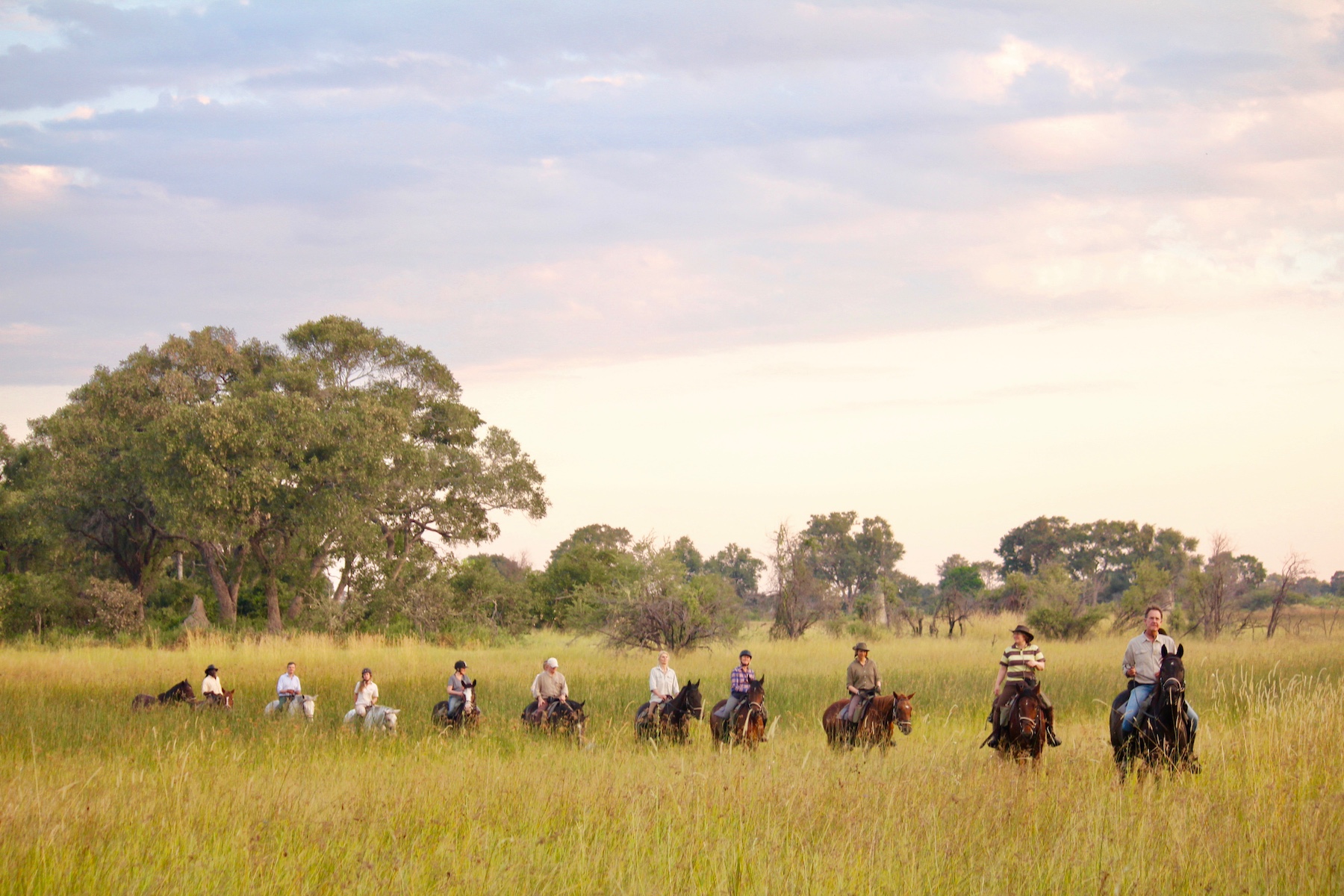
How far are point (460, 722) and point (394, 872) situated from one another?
310 inches

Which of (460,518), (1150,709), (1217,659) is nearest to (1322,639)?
(1217,659)

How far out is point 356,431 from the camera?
105ft

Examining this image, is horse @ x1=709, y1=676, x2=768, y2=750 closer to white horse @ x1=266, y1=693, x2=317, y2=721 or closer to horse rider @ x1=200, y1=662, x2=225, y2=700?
white horse @ x1=266, y1=693, x2=317, y2=721

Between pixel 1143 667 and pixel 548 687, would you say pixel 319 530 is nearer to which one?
pixel 548 687

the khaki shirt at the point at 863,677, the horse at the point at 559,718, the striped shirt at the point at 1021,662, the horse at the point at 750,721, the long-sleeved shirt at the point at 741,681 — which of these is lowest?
the horse at the point at 559,718

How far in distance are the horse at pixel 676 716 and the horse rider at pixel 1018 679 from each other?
12.6 feet

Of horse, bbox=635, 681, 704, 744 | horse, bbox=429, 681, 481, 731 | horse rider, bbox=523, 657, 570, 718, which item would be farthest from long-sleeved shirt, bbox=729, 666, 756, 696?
horse, bbox=429, 681, 481, 731

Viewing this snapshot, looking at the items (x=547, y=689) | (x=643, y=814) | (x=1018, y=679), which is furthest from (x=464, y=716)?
(x=1018, y=679)

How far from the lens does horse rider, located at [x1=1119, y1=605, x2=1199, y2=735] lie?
9500mm

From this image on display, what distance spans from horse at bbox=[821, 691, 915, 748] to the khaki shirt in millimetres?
235

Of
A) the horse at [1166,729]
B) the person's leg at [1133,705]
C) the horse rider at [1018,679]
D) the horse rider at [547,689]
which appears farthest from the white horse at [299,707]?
the horse at [1166,729]

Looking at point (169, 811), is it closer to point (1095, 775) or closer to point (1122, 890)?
point (1122, 890)

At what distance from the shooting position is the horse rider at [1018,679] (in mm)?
10219

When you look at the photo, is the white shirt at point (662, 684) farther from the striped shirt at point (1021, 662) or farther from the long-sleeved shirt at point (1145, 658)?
the long-sleeved shirt at point (1145, 658)
